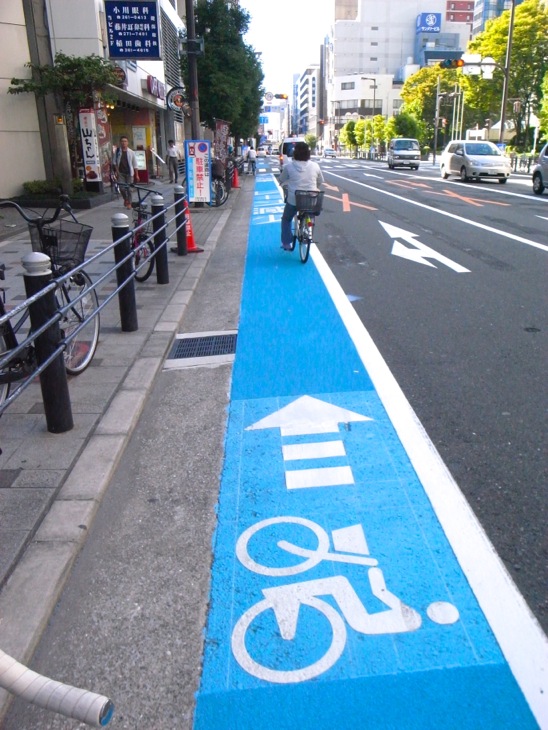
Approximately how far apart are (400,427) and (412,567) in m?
1.55

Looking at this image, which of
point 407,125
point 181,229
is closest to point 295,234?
point 181,229

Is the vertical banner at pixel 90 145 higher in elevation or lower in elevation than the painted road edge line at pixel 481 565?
higher

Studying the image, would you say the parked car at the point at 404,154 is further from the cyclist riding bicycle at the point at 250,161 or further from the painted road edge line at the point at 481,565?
the painted road edge line at the point at 481,565

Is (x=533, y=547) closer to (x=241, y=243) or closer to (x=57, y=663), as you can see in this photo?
(x=57, y=663)

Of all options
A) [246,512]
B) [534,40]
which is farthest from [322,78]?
[246,512]

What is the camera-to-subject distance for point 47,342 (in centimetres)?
405

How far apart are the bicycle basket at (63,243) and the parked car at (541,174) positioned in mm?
20767

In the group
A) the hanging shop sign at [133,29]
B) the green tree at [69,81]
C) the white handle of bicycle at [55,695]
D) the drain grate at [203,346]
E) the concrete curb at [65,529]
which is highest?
the hanging shop sign at [133,29]

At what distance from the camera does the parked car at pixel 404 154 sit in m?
47.6

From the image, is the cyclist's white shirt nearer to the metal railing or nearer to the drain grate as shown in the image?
the metal railing

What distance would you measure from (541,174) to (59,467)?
22.7 m

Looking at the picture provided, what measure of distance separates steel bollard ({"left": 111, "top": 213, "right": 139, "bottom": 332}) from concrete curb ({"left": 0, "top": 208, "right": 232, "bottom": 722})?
1163 mm

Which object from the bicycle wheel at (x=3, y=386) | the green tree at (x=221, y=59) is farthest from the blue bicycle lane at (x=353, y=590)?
the green tree at (x=221, y=59)

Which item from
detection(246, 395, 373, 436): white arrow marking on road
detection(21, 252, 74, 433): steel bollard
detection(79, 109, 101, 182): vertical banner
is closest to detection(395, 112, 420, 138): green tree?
detection(79, 109, 101, 182): vertical banner
